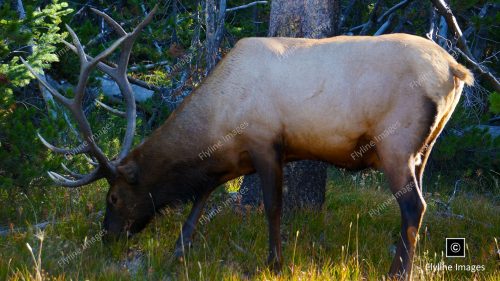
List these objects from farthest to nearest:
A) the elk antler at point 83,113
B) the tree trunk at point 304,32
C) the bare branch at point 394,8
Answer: the bare branch at point 394,8 < the tree trunk at point 304,32 < the elk antler at point 83,113

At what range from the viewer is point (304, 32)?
20.6ft

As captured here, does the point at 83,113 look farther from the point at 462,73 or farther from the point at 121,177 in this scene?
the point at 462,73

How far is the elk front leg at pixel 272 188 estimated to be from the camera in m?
5.16

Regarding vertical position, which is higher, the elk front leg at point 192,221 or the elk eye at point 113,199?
the elk eye at point 113,199

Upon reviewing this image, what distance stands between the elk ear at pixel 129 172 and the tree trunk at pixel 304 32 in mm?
1306

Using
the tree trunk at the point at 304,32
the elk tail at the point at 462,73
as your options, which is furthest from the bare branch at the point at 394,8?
the elk tail at the point at 462,73

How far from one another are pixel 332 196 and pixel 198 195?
5.76 ft

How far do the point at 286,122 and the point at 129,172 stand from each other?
53.2 inches

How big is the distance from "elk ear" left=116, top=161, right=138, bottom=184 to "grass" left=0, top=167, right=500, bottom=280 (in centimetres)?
45

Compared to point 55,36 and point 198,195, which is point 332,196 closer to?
point 198,195

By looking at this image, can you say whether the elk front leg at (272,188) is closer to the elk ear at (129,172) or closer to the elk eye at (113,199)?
the elk ear at (129,172)

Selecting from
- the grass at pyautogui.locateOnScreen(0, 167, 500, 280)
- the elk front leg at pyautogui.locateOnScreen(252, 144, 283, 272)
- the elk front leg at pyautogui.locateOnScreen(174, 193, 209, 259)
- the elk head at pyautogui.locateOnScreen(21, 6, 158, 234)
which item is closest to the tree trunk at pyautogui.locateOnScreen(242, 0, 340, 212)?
the grass at pyautogui.locateOnScreen(0, 167, 500, 280)

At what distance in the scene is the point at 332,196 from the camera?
694 cm

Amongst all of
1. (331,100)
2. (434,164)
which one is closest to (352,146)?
(331,100)
